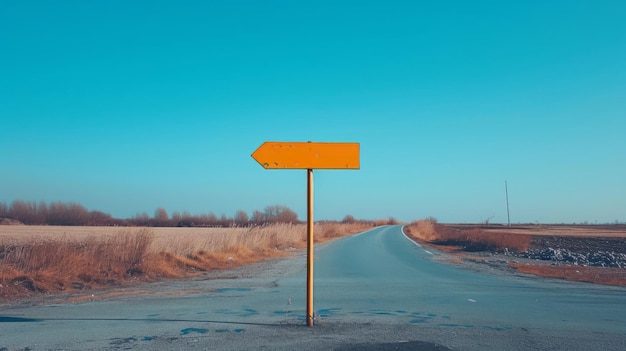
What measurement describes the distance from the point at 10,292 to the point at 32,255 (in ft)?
8.74

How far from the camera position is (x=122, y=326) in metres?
8.30

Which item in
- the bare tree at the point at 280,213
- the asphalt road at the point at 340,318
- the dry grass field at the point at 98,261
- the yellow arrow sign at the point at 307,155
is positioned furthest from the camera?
the bare tree at the point at 280,213

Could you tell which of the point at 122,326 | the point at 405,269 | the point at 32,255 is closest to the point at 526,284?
the point at 405,269

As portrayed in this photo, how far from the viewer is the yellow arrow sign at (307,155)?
8.05 metres

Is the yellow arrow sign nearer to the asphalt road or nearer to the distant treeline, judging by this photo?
the asphalt road

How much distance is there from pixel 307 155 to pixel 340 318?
3.03 m

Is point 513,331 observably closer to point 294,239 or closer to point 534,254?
point 534,254

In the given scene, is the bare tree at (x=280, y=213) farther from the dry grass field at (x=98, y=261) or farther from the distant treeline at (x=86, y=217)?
the dry grass field at (x=98, y=261)

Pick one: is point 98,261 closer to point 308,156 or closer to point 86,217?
point 308,156

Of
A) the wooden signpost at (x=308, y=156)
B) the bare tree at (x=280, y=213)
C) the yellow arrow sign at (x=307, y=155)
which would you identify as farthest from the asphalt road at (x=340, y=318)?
the bare tree at (x=280, y=213)

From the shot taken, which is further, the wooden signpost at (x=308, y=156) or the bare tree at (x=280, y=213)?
the bare tree at (x=280, y=213)

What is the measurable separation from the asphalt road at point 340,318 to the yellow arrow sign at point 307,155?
8.06 ft

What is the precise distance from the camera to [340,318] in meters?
9.18

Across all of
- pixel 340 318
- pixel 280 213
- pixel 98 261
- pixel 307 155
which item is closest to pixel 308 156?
pixel 307 155
